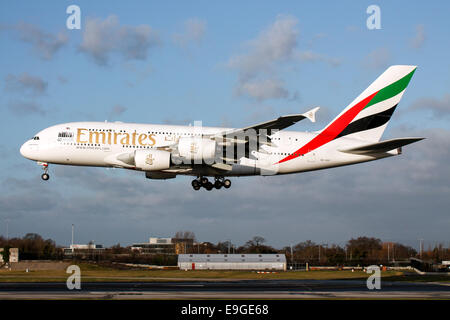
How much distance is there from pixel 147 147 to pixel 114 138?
2520 millimetres

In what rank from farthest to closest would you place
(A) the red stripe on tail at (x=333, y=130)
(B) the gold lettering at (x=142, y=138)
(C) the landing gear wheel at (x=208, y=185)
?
(C) the landing gear wheel at (x=208, y=185) → (A) the red stripe on tail at (x=333, y=130) → (B) the gold lettering at (x=142, y=138)

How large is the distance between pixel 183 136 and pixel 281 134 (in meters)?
7.90

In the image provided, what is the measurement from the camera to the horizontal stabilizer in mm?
39791

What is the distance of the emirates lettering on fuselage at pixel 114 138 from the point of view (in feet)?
136

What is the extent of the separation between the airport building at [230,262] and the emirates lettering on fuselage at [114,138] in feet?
144

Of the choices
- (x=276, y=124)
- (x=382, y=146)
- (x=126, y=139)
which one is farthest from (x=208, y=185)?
(x=382, y=146)

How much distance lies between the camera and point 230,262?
84.6 metres

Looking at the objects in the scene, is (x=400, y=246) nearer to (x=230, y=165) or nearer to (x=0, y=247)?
(x=0, y=247)

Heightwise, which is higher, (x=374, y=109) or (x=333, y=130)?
(x=374, y=109)

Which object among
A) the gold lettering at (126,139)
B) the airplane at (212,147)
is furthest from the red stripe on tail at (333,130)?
the gold lettering at (126,139)

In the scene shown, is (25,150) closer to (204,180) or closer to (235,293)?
(204,180)

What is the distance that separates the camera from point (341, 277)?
56031mm

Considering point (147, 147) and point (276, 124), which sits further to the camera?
point (147, 147)

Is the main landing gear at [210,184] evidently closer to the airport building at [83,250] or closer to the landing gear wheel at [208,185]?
the landing gear wheel at [208,185]
